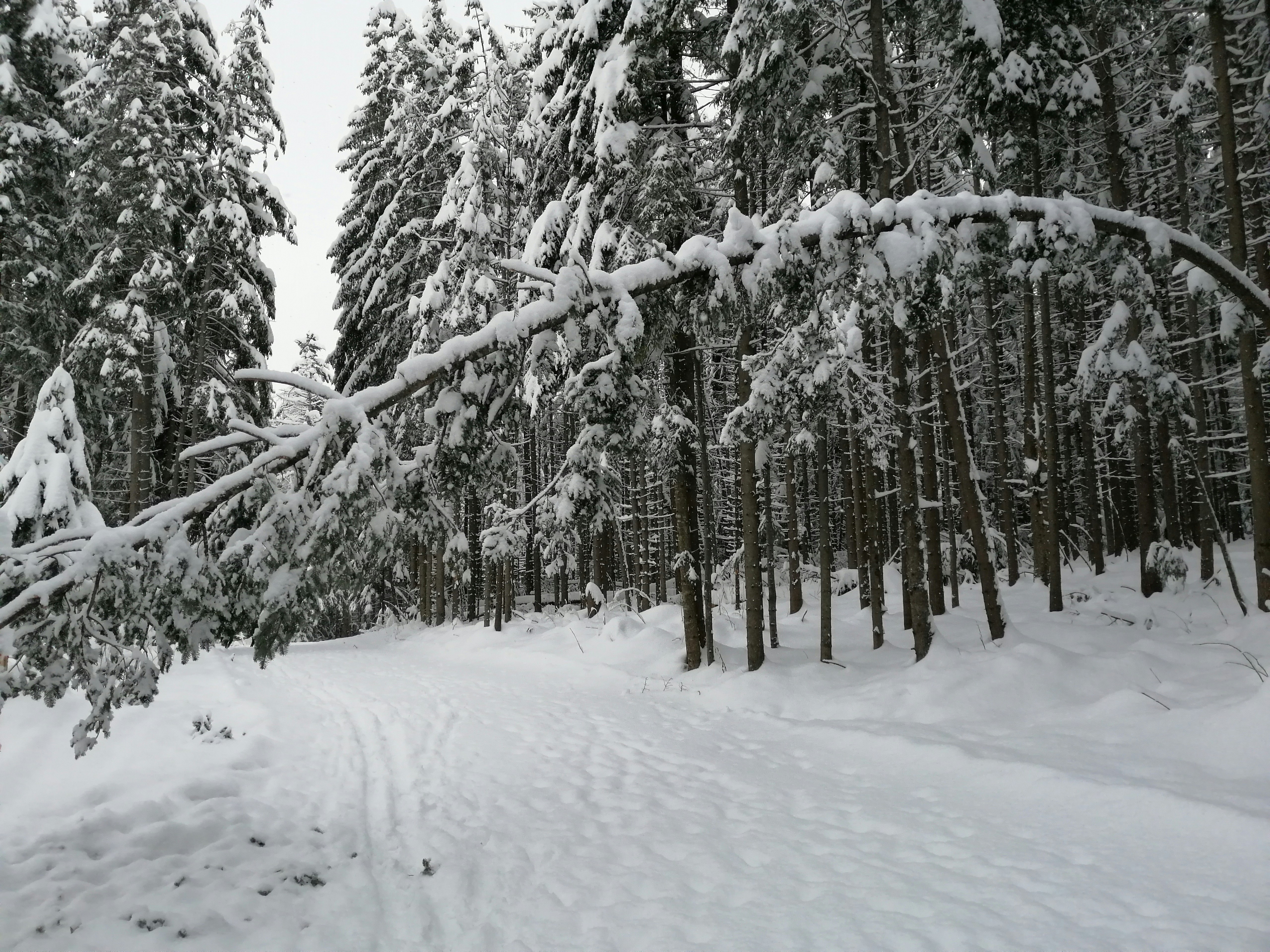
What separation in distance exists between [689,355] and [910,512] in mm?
4661

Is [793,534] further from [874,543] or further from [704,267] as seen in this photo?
[704,267]

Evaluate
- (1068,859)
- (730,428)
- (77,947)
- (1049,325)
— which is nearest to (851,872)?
(1068,859)

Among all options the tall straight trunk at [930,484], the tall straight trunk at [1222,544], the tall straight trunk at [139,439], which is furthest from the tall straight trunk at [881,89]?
the tall straight trunk at [139,439]

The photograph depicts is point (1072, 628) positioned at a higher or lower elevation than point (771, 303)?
lower

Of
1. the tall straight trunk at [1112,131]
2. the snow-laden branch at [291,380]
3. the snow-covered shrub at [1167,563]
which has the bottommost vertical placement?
the snow-covered shrub at [1167,563]

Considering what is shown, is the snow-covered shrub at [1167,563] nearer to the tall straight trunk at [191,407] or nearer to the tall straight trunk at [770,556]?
the tall straight trunk at [770,556]

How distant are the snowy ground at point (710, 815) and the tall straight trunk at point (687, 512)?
5.47ft

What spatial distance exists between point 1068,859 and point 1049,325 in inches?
497

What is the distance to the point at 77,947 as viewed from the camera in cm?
341

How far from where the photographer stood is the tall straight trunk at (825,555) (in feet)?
31.0

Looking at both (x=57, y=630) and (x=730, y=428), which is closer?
(x=57, y=630)

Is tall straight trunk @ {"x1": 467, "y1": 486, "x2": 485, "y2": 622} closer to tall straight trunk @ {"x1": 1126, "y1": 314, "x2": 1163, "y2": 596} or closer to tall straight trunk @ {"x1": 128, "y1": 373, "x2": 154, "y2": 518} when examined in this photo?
tall straight trunk @ {"x1": 128, "y1": 373, "x2": 154, "y2": 518}

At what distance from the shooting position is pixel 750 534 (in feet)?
33.8

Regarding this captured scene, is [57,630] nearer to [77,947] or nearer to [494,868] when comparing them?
[77,947]
